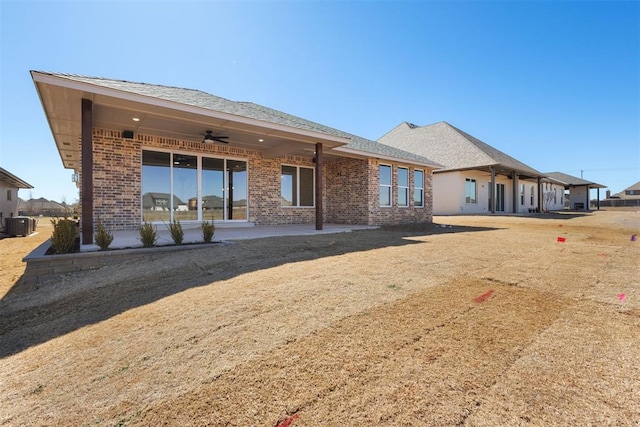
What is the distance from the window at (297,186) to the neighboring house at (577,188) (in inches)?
1538

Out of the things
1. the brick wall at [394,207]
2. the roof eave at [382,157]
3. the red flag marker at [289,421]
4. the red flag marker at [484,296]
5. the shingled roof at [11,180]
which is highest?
the roof eave at [382,157]

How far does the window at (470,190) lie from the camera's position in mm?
21609

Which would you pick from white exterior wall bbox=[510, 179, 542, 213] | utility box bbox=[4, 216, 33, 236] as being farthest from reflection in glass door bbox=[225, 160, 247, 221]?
white exterior wall bbox=[510, 179, 542, 213]

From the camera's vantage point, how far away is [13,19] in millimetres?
7324

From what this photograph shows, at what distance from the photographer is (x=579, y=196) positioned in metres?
41.4

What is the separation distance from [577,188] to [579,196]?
1182 mm

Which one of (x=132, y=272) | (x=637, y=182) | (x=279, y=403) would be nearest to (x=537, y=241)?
(x=279, y=403)

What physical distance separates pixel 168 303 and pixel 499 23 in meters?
14.5

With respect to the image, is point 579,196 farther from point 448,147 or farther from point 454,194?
point 454,194

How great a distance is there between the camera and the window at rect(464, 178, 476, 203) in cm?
2161

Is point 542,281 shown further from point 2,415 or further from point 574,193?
point 574,193

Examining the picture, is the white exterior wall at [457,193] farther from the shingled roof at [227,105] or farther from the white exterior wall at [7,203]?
the white exterior wall at [7,203]

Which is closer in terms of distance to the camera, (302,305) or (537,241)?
(302,305)

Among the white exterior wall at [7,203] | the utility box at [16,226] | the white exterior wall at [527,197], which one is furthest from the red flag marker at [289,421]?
the white exterior wall at [527,197]
